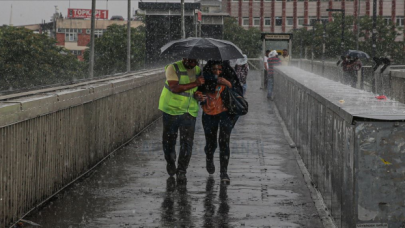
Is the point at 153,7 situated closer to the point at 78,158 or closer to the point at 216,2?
the point at 78,158

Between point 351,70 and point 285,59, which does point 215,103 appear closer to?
point 351,70

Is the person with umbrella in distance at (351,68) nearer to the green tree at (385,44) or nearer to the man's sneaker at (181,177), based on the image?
the man's sneaker at (181,177)

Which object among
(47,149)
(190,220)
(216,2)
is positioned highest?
(216,2)

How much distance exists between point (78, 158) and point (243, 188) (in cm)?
205

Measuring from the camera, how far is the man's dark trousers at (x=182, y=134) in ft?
33.4

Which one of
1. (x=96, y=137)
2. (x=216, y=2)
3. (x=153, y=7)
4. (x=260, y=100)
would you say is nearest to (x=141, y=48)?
(x=216, y=2)

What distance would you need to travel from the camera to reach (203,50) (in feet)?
32.5

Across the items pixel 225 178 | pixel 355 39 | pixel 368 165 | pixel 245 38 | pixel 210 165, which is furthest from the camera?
pixel 245 38

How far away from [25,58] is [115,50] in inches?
1361

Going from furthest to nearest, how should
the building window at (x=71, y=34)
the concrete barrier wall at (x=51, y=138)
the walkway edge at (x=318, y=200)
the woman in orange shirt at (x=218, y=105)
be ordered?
the building window at (x=71, y=34) < the woman in orange shirt at (x=218, y=105) < the walkway edge at (x=318, y=200) < the concrete barrier wall at (x=51, y=138)

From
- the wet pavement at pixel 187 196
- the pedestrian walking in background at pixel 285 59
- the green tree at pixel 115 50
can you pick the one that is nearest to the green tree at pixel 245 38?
the green tree at pixel 115 50

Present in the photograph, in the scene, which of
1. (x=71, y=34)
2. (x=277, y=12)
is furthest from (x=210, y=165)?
(x=71, y=34)

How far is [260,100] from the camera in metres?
27.8

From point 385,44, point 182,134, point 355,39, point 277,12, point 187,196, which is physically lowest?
point 187,196
